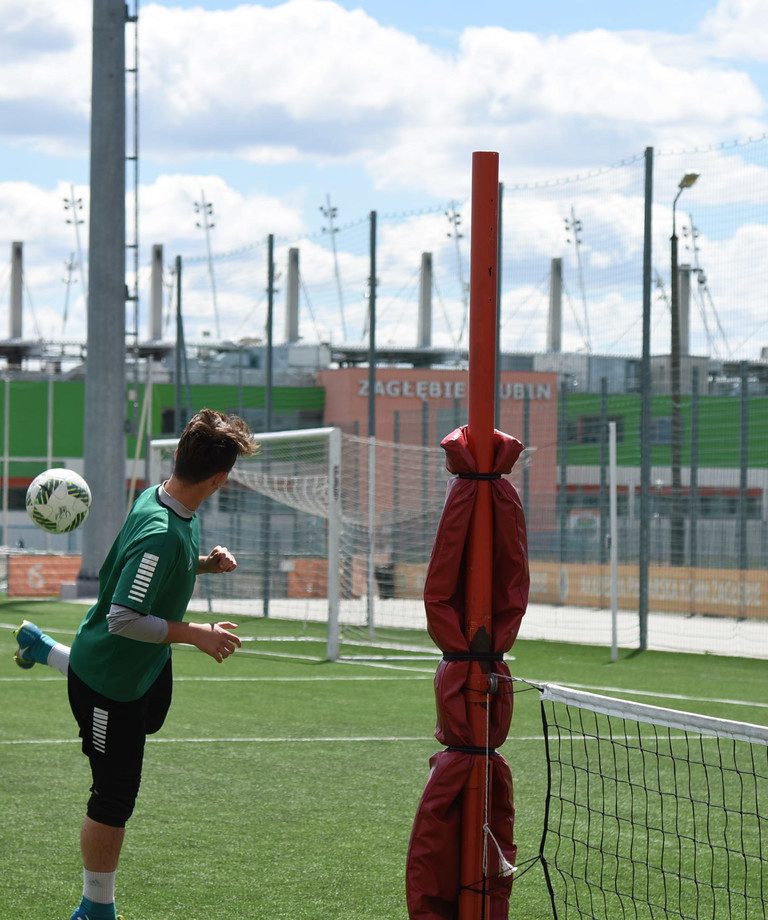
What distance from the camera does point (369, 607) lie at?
15.0 metres

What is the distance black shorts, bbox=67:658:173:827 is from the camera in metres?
3.97

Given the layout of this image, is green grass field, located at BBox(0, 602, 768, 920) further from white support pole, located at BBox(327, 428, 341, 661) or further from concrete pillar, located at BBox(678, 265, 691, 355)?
concrete pillar, located at BBox(678, 265, 691, 355)

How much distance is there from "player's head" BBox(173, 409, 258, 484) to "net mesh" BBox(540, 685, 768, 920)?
129 centimetres

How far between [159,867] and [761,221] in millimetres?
11261

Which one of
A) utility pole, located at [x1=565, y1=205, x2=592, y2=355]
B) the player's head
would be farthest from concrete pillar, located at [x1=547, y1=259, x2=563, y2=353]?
the player's head

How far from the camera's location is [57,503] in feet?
19.1

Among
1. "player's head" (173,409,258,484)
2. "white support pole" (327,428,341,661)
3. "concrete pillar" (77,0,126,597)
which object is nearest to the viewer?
"player's head" (173,409,258,484)

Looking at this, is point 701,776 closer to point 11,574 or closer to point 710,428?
point 710,428

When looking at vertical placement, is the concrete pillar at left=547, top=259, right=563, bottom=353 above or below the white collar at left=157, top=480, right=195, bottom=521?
above

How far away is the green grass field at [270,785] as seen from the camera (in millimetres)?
4691

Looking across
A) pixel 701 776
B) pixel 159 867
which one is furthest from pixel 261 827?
pixel 701 776

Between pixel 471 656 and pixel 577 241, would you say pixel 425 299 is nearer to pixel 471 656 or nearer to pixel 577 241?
pixel 577 241

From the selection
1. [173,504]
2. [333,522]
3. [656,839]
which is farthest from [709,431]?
[173,504]

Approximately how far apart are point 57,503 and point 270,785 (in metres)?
1.99
